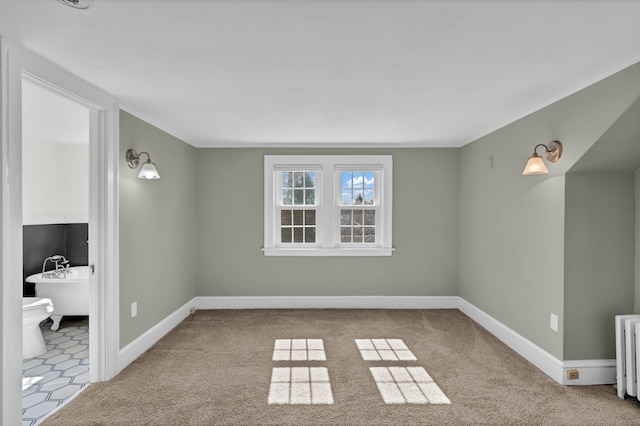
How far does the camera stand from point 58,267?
493cm

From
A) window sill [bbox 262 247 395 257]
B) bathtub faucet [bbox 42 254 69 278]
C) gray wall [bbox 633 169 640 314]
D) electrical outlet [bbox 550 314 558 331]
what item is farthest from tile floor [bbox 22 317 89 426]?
gray wall [bbox 633 169 640 314]

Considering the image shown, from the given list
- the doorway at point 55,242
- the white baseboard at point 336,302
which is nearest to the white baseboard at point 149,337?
the doorway at point 55,242

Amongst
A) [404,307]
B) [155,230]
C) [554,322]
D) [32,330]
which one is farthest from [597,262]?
[32,330]

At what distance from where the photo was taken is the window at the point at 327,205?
16.5 feet

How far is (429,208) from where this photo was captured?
5.05 metres

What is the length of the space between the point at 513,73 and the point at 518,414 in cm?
238

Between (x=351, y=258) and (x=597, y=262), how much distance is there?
2847mm

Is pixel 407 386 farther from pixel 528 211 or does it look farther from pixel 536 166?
pixel 536 166

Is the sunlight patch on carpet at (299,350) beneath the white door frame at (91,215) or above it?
beneath

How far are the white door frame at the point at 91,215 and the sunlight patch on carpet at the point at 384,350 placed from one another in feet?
7.56

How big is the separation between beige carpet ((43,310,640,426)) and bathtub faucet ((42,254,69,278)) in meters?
1.87

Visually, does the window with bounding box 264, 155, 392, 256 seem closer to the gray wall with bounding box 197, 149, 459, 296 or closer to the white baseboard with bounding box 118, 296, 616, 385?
the gray wall with bounding box 197, 149, 459, 296

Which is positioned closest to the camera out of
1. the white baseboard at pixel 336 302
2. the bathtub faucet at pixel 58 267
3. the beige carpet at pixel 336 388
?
the beige carpet at pixel 336 388

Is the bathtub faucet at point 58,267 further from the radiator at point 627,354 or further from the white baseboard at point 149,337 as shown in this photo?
the radiator at point 627,354
